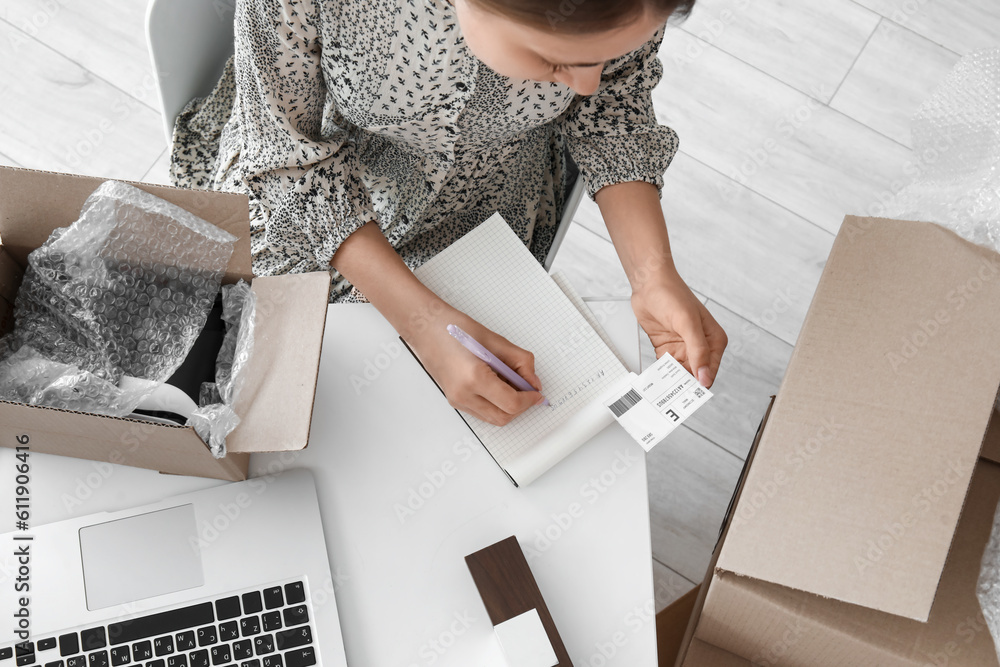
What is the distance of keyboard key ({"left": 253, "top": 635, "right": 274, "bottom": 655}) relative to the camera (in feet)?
2.34

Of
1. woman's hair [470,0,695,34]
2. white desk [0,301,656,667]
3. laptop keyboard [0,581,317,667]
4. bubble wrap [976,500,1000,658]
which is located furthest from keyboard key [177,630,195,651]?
bubble wrap [976,500,1000,658]

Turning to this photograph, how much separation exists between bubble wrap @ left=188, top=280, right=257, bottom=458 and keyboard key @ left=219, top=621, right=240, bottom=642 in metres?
Result: 0.18

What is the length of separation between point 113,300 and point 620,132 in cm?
62

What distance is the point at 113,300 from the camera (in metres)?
0.71

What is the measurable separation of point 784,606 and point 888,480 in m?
0.16

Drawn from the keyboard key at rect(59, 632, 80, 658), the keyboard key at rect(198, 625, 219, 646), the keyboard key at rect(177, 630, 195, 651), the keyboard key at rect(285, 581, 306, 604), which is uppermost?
the keyboard key at rect(285, 581, 306, 604)

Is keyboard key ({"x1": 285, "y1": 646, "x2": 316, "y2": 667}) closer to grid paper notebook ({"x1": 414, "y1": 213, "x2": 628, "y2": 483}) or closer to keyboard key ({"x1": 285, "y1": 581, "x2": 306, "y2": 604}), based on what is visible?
keyboard key ({"x1": 285, "y1": 581, "x2": 306, "y2": 604})

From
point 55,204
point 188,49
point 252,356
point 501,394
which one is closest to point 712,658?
point 501,394

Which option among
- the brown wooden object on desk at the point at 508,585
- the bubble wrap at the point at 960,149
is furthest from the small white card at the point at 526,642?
the bubble wrap at the point at 960,149

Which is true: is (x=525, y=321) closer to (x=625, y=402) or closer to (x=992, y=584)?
(x=625, y=402)

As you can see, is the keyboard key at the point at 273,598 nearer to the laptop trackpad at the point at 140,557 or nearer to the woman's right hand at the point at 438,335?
the laptop trackpad at the point at 140,557

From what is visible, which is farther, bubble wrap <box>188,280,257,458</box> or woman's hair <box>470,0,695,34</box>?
bubble wrap <box>188,280,257,458</box>

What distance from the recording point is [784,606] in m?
0.74

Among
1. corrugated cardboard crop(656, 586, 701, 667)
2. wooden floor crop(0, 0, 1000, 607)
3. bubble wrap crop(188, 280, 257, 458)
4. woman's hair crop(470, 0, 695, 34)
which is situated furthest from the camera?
wooden floor crop(0, 0, 1000, 607)
